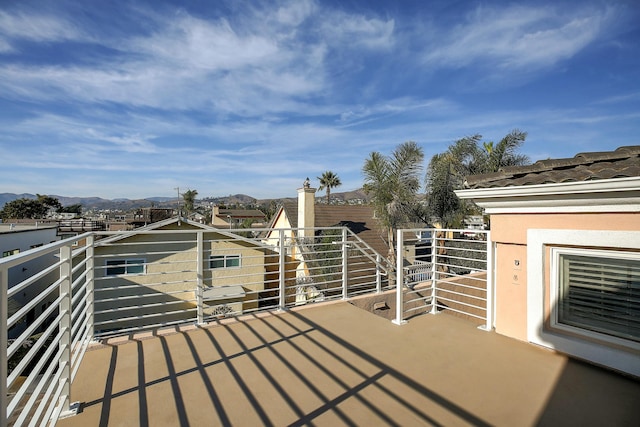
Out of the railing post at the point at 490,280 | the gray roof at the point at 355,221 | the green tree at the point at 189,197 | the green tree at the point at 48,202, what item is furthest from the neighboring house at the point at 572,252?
the green tree at the point at 48,202

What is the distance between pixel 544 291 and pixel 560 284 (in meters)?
0.17

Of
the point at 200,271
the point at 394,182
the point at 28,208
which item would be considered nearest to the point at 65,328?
the point at 200,271

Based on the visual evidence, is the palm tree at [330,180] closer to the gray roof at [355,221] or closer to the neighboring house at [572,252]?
the gray roof at [355,221]

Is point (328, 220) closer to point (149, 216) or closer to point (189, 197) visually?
point (149, 216)

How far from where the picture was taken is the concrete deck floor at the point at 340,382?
7.48 feet

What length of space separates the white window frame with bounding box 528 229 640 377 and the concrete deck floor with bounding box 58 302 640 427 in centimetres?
12

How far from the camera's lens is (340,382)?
8.96ft

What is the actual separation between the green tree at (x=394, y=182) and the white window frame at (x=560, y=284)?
9581 mm

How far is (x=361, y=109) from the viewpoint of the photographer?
20047 mm

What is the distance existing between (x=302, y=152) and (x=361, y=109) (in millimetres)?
9109

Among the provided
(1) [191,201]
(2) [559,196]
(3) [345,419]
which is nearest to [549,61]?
(2) [559,196]

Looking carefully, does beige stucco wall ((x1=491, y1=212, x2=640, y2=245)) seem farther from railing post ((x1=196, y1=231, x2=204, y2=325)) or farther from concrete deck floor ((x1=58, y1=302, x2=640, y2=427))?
railing post ((x1=196, y1=231, x2=204, y2=325))

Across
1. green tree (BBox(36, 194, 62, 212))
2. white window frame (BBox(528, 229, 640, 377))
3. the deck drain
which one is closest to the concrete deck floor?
white window frame (BBox(528, 229, 640, 377))

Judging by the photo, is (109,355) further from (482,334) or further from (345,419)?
(482,334)
